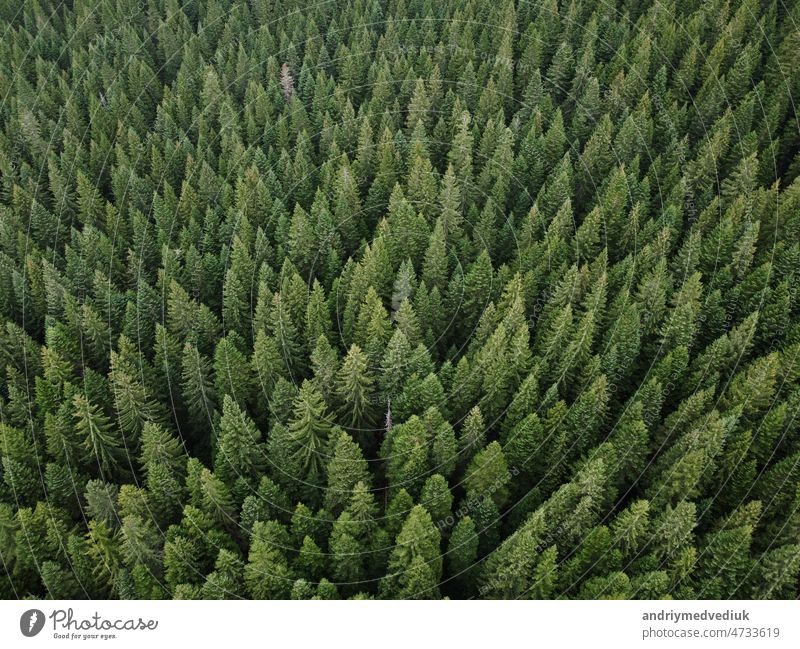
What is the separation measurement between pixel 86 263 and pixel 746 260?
2798 inches

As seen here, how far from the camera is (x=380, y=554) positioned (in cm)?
5081

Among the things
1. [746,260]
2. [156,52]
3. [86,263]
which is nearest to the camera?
[746,260]

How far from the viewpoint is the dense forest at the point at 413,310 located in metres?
50.5

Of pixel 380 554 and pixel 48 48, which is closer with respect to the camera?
pixel 380 554

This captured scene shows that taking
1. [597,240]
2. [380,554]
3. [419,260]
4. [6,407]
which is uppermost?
[597,240]

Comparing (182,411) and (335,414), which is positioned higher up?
(335,414)

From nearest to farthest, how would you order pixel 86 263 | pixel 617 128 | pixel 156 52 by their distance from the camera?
pixel 86 263, pixel 617 128, pixel 156 52

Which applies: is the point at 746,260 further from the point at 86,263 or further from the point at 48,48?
the point at 48,48

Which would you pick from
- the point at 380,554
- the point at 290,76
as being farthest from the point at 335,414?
the point at 290,76

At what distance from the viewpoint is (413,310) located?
67.2 metres

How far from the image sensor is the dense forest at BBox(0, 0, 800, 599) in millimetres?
50500

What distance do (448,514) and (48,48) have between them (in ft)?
388

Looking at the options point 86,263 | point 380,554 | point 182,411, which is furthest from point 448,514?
point 86,263

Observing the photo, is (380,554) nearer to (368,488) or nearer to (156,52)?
(368,488)
